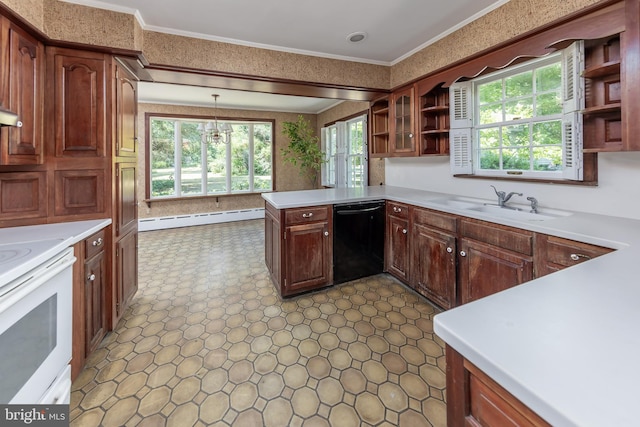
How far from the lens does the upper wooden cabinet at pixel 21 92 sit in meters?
1.61

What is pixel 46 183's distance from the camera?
1.97 meters

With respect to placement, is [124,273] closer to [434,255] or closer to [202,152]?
[434,255]

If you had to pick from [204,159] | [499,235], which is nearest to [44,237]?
[499,235]

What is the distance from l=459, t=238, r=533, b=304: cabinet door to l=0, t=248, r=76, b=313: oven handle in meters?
2.64

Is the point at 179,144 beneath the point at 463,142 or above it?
above

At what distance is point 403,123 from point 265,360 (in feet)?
9.63

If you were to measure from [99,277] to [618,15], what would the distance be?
3.77m

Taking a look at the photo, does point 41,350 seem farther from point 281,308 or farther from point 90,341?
point 281,308

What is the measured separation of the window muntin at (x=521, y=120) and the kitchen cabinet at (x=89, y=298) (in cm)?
342

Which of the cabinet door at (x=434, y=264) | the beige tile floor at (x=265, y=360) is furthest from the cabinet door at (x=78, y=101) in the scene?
the cabinet door at (x=434, y=264)

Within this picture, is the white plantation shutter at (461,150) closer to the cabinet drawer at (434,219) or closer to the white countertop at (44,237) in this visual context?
the cabinet drawer at (434,219)

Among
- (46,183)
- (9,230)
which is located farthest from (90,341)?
(46,183)

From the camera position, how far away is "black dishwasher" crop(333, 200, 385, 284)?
299 cm

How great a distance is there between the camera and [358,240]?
10.2 ft
